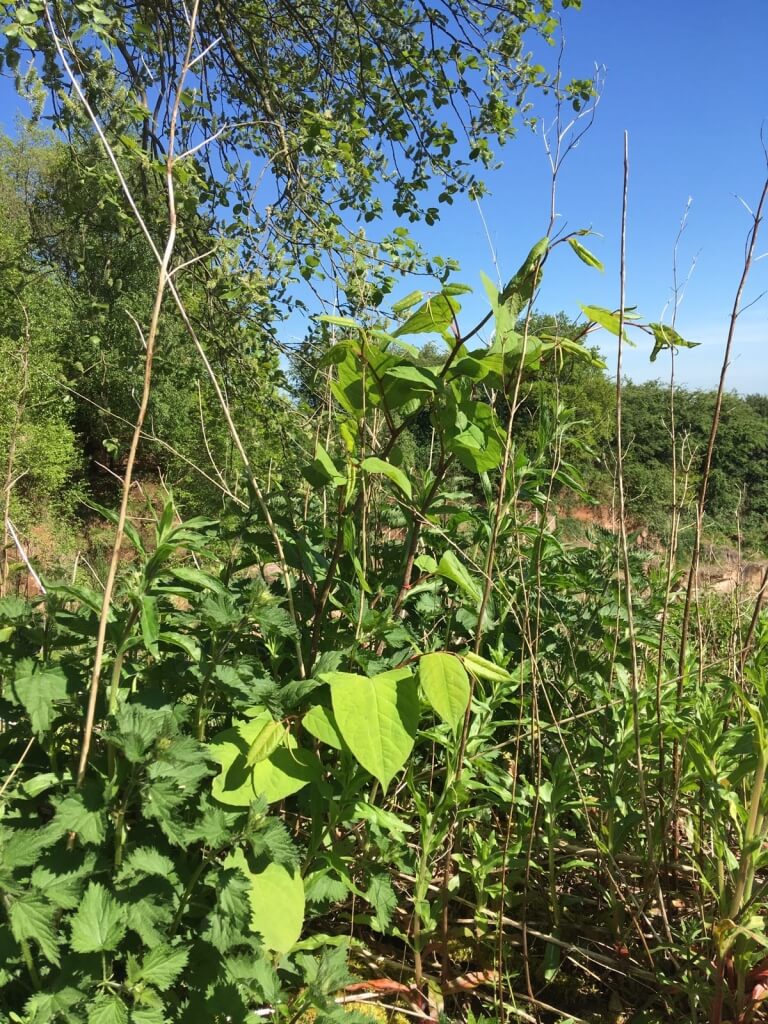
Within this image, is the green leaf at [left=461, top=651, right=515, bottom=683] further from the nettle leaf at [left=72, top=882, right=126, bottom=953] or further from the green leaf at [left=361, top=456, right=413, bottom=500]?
the nettle leaf at [left=72, top=882, right=126, bottom=953]

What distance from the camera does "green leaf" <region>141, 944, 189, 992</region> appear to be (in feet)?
2.94

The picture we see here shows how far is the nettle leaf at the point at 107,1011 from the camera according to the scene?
834mm

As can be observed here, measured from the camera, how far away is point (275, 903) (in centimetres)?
102

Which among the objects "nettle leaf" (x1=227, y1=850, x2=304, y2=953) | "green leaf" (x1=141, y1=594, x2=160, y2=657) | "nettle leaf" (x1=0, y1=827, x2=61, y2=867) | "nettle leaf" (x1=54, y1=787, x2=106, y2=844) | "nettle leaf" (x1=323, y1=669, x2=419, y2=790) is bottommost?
"nettle leaf" (x1=227, y1=850, x2=304, y2=953)

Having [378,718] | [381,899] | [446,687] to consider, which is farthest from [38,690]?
[381,899]

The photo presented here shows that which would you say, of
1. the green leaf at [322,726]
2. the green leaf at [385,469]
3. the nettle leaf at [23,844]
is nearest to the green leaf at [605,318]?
the green leaf at [385,469]

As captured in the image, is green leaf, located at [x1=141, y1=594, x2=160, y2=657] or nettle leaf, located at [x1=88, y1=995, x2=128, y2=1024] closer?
nettle leaf, located at [x1=88, y1=995, x2=128, y2=1024]

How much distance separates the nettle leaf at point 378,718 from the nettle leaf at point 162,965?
391 mm

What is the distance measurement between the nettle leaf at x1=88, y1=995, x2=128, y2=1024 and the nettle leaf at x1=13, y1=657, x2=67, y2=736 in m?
0.37

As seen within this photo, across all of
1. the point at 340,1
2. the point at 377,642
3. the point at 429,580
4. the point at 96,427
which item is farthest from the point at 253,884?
the point at 96,427

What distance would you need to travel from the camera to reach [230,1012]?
0.94 meters

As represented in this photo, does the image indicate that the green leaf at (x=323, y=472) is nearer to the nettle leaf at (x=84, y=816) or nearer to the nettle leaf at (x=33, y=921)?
the nettle leaf at (x=84, y=816)

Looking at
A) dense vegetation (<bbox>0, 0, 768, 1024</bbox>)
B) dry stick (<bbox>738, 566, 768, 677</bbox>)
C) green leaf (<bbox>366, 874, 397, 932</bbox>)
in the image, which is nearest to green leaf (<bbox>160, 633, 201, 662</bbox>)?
dense vegetation (<bbox>0, 0, 768, 1024</bbox>)

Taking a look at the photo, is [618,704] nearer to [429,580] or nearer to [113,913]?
[429,580]
